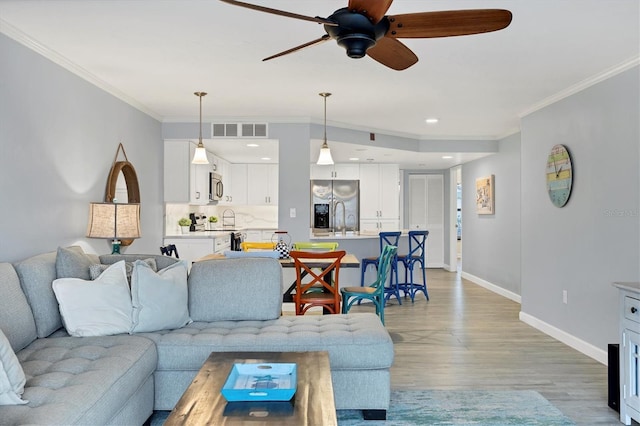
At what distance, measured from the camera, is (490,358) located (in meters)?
4.22

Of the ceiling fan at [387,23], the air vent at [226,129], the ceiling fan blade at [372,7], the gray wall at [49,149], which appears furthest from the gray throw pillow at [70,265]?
the air vent at [226,129]

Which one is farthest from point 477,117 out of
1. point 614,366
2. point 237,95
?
point 614,366

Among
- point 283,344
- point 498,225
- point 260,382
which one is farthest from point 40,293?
point 498,225

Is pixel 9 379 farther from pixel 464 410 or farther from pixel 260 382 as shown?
pixel 464 410

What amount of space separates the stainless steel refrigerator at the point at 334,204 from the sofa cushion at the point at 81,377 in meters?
6.40

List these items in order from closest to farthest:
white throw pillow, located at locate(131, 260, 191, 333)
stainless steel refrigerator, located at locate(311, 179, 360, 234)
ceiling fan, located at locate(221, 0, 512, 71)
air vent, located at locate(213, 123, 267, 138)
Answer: ceiling fan, located at locate(221, 0, 512, 71) → white throw pillow, located at locate(131, 260, 191, 333) → air vent, located at locate(213, 123, 267, 138) → stainless steel refrigerator, located at locate(311, 179, 360, 234)

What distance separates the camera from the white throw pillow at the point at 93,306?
2.92m

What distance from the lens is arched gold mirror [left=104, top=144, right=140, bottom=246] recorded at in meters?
4.68

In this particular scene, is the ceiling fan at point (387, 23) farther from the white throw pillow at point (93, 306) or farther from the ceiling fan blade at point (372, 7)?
the white throw pillow at point (93, 306)

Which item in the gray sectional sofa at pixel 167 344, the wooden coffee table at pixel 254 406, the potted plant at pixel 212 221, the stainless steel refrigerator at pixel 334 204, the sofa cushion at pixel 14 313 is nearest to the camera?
the wooden coffee table at pixel 254 406

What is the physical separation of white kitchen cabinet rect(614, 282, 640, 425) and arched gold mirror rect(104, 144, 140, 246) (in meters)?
4.15

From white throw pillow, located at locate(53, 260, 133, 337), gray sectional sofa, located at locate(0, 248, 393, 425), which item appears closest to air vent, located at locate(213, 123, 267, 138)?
gray sectional sofa, located at locate(0, 248, 393, 425)

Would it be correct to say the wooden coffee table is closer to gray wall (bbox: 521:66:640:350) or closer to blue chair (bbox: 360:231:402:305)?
gray wall (bbox: 521:66:640:350)

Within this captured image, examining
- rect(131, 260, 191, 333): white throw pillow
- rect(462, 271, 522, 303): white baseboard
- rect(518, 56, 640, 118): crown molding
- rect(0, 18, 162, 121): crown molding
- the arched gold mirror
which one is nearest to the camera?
rect(131, 260, 191, 333): white throw pillow
